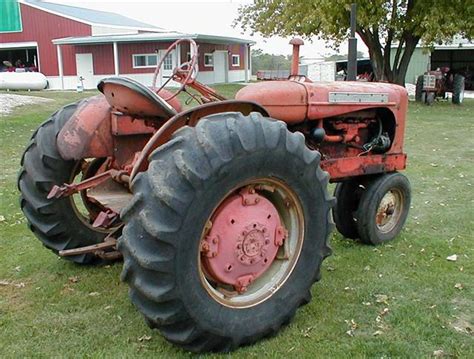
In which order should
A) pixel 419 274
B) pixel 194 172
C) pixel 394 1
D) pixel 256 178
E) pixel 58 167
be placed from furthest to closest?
pixel 394 1 < pixel 419 274 < pixel 58 167 < pixel 256 178 < pixel 194 172

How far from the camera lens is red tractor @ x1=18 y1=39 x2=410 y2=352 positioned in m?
2.64

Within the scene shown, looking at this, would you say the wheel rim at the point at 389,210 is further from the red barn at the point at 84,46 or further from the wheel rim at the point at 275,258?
the red barn at the point at 84,46

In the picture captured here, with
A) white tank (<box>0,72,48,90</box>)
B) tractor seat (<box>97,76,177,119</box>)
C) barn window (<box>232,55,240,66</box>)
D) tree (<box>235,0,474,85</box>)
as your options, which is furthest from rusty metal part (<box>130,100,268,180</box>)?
barn window (<box>232,55,240,66</box>)

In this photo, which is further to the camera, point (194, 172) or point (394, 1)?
point (394, 1)

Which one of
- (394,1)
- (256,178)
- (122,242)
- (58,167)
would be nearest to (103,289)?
(58,167)

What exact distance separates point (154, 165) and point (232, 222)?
58cm

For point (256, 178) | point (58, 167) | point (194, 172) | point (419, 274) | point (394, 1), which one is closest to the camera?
point (194, 172)

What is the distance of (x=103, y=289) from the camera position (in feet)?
12.6

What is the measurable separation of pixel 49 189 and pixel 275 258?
1.68 metres

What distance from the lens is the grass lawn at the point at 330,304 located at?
3057mm

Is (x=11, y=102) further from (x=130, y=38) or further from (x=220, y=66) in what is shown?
(x=220, y=66)

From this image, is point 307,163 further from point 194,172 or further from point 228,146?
point 194,172

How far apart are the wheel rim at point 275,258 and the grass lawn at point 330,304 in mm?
275

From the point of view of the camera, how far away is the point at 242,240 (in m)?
3.02
